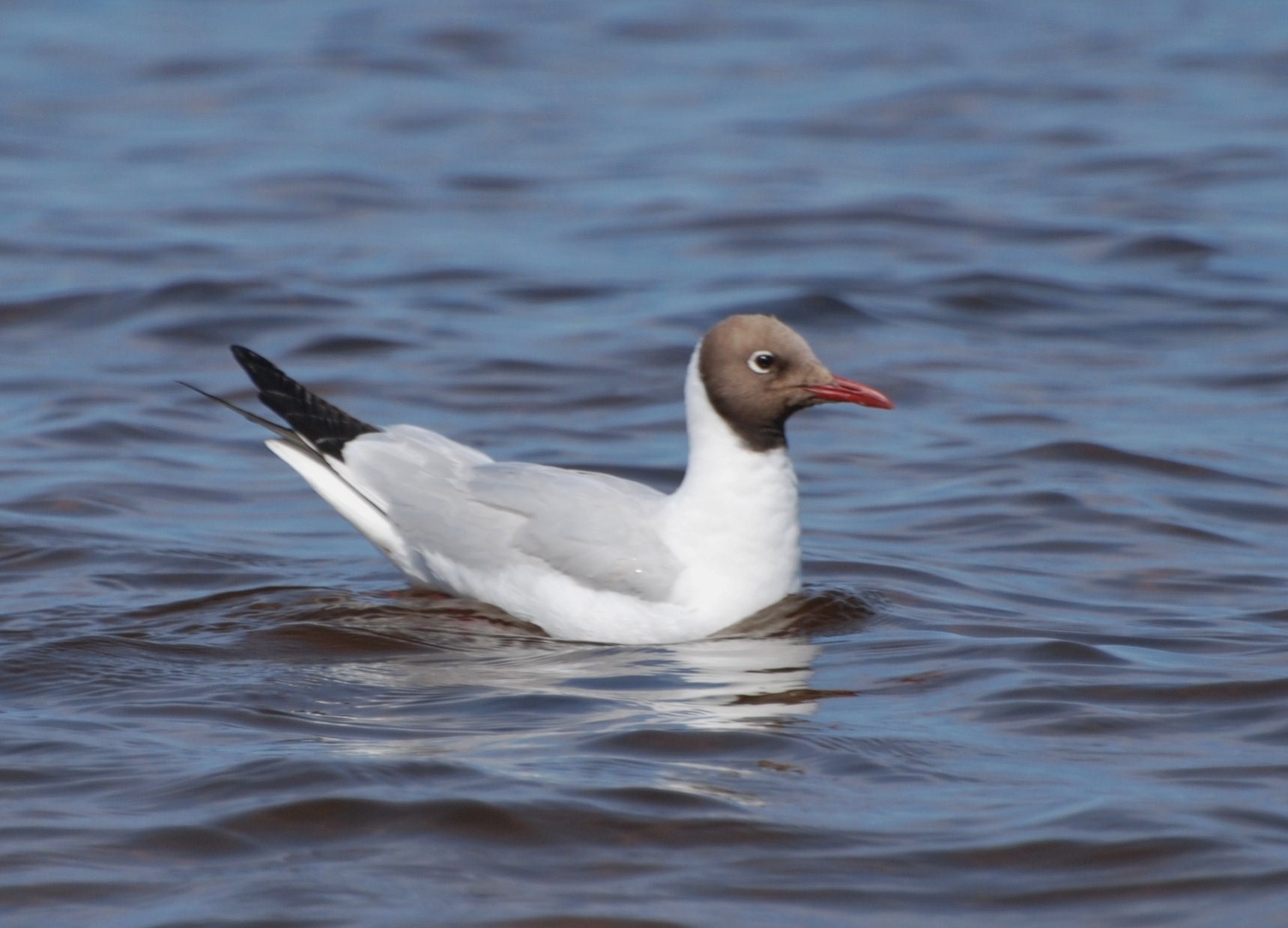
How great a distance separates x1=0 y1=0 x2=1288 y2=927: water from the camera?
479cm

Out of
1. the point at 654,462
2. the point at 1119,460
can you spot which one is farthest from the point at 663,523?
the point at 1119,460

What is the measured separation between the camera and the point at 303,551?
25.5 feet

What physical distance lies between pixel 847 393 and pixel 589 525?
98cm

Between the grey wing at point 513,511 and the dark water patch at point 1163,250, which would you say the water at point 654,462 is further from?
the grey wing at point 513,511

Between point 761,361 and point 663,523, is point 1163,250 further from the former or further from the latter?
point 663,523

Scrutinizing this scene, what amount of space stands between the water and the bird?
0.19 meters

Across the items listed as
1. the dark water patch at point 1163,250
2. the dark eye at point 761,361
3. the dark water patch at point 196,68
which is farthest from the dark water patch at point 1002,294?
the dark water patch at point 196,68

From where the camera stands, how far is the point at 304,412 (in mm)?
7328

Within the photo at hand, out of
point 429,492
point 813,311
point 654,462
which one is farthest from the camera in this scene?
point 813,311

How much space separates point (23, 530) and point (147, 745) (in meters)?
2.56

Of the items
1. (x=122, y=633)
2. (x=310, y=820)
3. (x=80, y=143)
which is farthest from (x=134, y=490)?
(x=80, y=143)

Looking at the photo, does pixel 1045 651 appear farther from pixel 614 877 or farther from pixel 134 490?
pixel 134 490

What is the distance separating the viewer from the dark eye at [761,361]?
21.6 feet

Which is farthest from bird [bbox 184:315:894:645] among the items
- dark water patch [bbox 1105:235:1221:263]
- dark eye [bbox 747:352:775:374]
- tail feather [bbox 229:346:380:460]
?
dark water patch [bbox 1105:235:1221:263]
